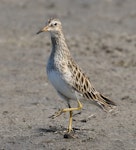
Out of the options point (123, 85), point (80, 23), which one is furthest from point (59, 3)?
point (123, 85)

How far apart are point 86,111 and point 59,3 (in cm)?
Answer: 1142

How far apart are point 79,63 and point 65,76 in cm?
529

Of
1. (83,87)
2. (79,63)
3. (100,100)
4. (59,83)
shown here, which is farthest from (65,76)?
(79,63)

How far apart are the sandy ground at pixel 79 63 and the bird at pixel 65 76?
1.57 ft

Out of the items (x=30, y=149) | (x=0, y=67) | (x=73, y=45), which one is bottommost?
(x=30, y=149)

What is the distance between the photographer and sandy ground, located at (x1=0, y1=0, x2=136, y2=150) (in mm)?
10375

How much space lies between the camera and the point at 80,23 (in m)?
20.1

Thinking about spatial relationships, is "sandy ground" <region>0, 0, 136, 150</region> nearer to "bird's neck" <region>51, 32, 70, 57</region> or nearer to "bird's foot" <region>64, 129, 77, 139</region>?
"bird's foot" <region>64, 129, 77, 139</region>

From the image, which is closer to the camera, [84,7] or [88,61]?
[88,61]

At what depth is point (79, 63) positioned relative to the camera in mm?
15289

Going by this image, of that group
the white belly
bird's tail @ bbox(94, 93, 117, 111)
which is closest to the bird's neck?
the white belly

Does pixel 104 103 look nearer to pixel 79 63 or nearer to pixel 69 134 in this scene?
pixel 69 134

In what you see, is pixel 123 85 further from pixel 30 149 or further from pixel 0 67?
pixel 30 149

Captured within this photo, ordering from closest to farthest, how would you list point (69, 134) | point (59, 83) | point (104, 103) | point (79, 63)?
1. point (59, 83)
2. point (69, 134)
3. point (104, 103)
4. point (79, 63)
